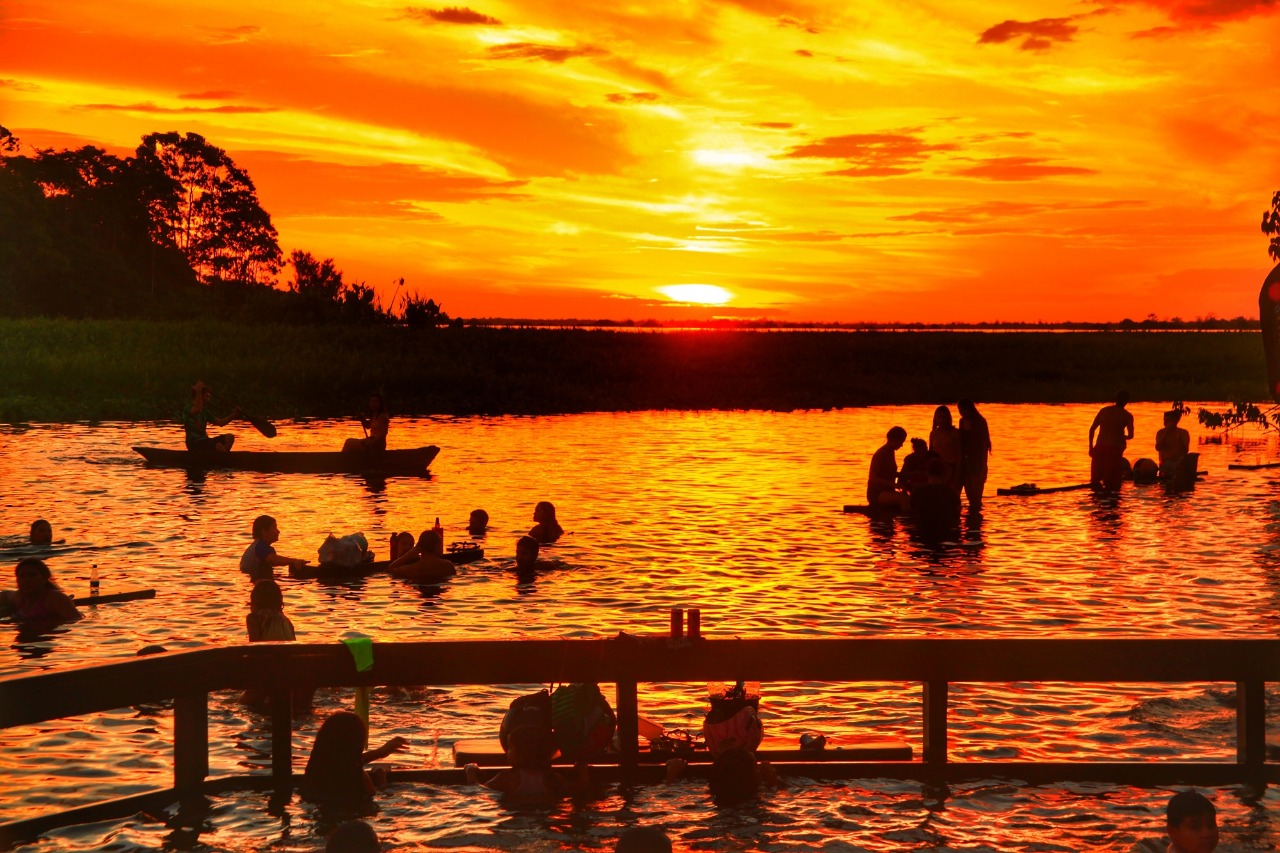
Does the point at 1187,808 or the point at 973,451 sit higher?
the point at 973,451

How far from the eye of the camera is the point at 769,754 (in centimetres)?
1032

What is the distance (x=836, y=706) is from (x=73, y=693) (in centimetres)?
766

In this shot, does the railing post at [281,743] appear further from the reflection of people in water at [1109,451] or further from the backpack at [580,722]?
the reflection of people in water at [1109,451]

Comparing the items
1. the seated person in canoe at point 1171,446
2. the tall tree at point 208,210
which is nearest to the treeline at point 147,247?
the tall tree at point 208,210

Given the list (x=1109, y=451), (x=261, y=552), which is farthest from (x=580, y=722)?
(x=1109, y=451)

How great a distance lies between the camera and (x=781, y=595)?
65.8 ft

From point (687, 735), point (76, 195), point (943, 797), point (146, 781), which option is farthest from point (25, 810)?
point (76, 195)

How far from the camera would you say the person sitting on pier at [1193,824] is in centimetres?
740

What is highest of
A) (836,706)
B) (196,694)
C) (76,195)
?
(76,195)

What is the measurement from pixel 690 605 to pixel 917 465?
9.32 metres

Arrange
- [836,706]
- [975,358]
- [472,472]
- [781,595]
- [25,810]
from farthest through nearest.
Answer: [975,358] < [472,472] < [781,595] < [836,706] < [25,810]

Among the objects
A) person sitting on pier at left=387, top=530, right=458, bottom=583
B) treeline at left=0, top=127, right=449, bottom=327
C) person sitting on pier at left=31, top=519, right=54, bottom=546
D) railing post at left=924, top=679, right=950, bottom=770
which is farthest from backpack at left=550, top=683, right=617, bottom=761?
treeline at left=0, top=127, right=449, bottom=327

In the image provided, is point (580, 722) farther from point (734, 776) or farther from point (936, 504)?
point (936, 504)

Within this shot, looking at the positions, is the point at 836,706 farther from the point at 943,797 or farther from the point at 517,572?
the point at 517,572
